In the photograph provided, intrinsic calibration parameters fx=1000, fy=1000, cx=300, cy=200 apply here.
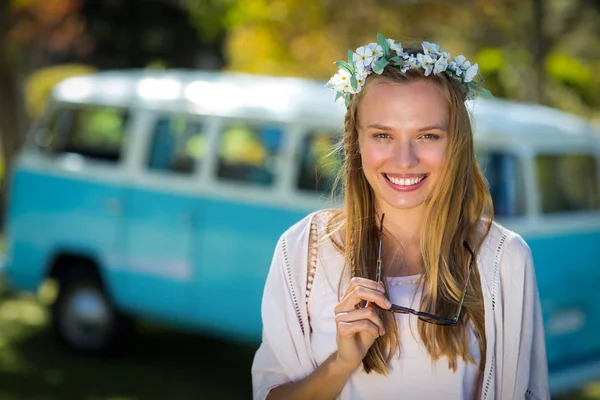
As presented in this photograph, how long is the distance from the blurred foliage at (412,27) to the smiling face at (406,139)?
22.0ft

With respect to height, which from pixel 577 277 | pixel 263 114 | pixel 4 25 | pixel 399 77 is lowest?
pixel 577 277

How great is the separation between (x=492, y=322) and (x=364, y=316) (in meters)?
0.37

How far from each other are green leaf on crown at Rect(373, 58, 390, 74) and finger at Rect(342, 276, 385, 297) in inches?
22.8

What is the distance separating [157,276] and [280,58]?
920cm

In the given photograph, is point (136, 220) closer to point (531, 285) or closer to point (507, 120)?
point (507, 120)

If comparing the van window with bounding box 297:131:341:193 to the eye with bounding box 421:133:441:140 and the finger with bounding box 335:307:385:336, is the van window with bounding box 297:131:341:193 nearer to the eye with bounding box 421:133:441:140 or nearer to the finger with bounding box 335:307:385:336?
the eye with bounding box 421:133:441:140

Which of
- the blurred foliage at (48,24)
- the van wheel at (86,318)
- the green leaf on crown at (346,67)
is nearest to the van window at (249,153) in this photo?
the van wheel at (86,318)

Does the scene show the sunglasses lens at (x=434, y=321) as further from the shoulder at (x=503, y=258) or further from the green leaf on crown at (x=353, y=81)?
the green leaf on crown at (x=353, y=81)

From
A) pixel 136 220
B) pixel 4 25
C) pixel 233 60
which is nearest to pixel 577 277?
pixel 136 220

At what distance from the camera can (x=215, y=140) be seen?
7.00 metres

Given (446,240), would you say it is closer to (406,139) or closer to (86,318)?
(406,139)

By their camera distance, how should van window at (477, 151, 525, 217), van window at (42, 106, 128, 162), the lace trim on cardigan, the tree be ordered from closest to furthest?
1. the lace trim on cardigan
2. van window at (477, 151, 525, 217)
3. van window at (42, 106, 128, 162)
4. the tree

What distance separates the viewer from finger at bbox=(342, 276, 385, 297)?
2480 mm

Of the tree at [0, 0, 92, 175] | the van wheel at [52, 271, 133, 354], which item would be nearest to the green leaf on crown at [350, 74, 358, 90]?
the van wheel at [52, 271, 133, 354]
